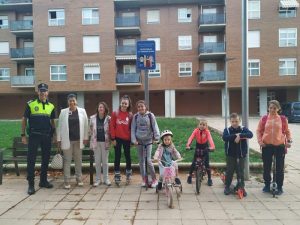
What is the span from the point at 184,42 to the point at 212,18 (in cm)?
391

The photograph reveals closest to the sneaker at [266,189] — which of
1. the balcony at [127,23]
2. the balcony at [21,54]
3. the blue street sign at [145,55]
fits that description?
the blue street sign at [145,55]

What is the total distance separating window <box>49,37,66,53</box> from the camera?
36.5 meters

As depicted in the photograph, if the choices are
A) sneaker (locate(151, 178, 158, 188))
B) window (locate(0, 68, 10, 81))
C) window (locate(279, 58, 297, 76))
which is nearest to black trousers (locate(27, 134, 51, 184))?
sneaker (locate(151, 178, 158, 188))

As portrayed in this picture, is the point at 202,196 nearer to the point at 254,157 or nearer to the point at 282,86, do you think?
the point at 254,157

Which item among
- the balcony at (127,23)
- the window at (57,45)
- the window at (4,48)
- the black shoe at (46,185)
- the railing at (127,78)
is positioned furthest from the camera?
the window at (4,48)

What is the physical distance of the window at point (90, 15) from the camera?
118ft

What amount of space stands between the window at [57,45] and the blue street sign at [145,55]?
3102 cm

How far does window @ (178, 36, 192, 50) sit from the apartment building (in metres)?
0.11

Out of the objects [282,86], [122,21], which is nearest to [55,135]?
[122,21]

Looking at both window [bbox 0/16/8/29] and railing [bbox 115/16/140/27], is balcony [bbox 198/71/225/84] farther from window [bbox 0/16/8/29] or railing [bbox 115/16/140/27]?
window [bbox 0/16/8/29]

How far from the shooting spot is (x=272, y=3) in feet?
118

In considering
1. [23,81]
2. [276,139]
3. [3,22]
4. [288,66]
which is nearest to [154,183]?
[276,139]

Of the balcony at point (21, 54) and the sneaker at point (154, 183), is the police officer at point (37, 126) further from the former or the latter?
the balcony at point (21, 54)

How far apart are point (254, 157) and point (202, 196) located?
4.14m
